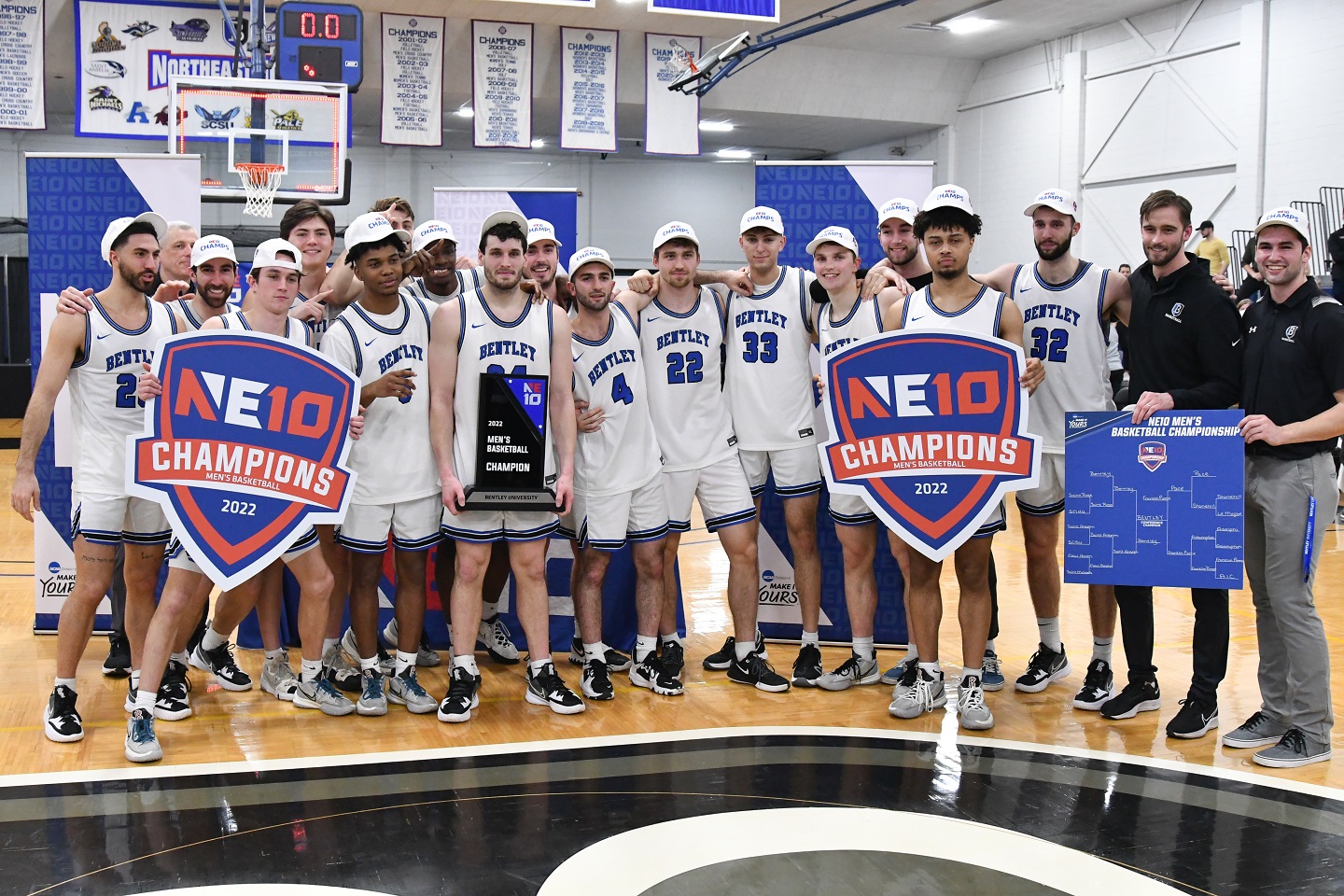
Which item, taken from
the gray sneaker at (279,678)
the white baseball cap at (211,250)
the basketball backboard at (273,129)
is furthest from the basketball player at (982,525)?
the basketball backboard at (273,129)

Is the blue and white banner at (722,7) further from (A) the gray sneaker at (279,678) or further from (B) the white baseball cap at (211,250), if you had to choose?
(A) the gray sneaker at (279,678)

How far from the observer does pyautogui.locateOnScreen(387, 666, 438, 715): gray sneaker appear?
4574 mm

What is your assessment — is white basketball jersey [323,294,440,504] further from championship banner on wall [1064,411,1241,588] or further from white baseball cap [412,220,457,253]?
championship banner on wall [1064,411,1241,588]

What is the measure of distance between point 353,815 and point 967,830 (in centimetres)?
182

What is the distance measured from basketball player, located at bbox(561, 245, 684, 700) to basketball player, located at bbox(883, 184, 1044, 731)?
104 cm

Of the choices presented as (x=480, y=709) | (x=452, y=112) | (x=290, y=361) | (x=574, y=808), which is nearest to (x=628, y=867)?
(x=574, y=808)

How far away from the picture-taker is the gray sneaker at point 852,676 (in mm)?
4910

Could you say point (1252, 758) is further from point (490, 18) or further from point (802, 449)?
point (490, 18)

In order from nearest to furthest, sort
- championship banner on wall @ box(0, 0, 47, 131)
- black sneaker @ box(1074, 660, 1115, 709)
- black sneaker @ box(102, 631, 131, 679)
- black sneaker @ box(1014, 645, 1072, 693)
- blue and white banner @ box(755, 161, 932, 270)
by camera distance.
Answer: black sneaker @ box(1074, 660, 1115, 709), black sneaker @ box(1014, 645, 1072, 693), black sneaker @ box(102, 631, 131, 679), blue and white banner @ box(755, 161, 932, 270), championship banner on wall @ box(0, 0, 47, 131)

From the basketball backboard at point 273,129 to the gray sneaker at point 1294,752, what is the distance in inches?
291

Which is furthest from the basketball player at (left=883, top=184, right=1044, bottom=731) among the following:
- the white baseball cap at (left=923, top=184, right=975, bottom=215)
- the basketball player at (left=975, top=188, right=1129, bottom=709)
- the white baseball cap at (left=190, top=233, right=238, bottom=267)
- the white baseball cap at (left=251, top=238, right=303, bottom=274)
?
the white baseball cap at (left=190, top=233, right=238, bottom=267)

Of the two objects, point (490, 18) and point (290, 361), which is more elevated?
point (490, 18)

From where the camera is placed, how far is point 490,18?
43.8 ft

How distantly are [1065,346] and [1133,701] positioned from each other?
140 centimetres
